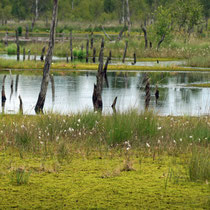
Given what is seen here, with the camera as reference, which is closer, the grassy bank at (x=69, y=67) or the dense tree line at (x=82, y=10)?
the grassy bank at (x=69, y=67)

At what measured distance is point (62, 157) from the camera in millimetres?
11117

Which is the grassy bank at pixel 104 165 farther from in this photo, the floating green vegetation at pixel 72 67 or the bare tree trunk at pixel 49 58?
the floating green vegetation at pixel 72 67

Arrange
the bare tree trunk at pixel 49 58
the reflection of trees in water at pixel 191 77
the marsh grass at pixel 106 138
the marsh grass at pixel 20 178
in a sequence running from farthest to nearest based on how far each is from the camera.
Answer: the reflection of trees in water at pixel 191 77 → the bare tree trunk at pixel 49 58 → the marsh grass at pixel 106 138 → the marsh grass at pixel 20 178

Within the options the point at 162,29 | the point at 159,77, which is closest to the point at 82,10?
the point at 162,29

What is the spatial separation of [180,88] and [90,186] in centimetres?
2382

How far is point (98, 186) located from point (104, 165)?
1.67 meters

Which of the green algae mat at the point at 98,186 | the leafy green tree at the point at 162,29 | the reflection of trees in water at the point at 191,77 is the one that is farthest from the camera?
the leafy green tree at the point at 162,29

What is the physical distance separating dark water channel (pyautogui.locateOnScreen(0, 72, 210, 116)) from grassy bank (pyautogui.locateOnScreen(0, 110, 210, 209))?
20.9 feet

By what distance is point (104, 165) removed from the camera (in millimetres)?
10648

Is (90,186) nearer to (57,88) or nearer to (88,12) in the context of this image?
(57,88)

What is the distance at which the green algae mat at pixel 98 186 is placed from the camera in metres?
8.09

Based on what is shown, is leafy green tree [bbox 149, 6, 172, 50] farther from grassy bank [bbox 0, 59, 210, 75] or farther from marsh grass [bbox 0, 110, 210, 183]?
marsh grass [bbox 0, 110, 210, 183]

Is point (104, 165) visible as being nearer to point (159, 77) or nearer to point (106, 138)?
point (106, 138)

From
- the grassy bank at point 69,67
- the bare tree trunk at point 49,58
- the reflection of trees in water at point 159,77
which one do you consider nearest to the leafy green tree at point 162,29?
the grassy bank at point 69,67
